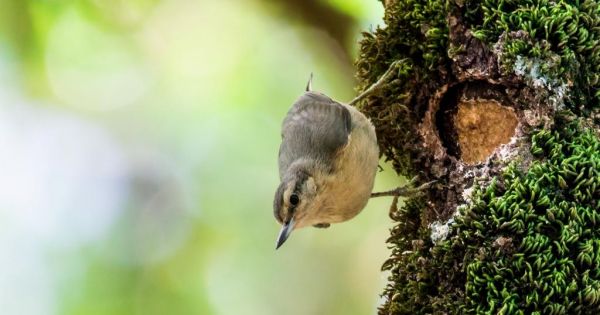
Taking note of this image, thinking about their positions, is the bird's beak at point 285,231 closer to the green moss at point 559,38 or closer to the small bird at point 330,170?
the small bird at point 330,170

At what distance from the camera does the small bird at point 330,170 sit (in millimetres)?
3137

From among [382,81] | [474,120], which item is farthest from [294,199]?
[474,120]

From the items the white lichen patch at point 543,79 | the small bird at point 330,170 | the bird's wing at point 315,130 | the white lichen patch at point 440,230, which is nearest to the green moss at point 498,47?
the white lichen patch at point 543,79

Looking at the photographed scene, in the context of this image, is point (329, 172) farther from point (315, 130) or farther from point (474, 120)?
point (474, 120)

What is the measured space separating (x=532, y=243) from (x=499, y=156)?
430mm

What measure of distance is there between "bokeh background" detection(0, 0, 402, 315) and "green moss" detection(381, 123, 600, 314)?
194 centimetres

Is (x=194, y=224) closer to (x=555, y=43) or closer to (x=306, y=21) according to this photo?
(x=306, y=21)

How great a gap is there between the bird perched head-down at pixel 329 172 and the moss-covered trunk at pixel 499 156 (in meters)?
0.25

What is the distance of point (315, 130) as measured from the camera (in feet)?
11.2

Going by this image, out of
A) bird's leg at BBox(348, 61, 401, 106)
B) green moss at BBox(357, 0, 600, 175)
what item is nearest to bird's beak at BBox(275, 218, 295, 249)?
green moss at BBox(357, 0, 600, 175)

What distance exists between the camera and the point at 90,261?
461 cm

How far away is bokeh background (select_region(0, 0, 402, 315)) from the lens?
4555 mm

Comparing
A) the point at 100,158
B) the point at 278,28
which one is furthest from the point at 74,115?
the point at 278,28

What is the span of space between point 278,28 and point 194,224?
5.27 feet
